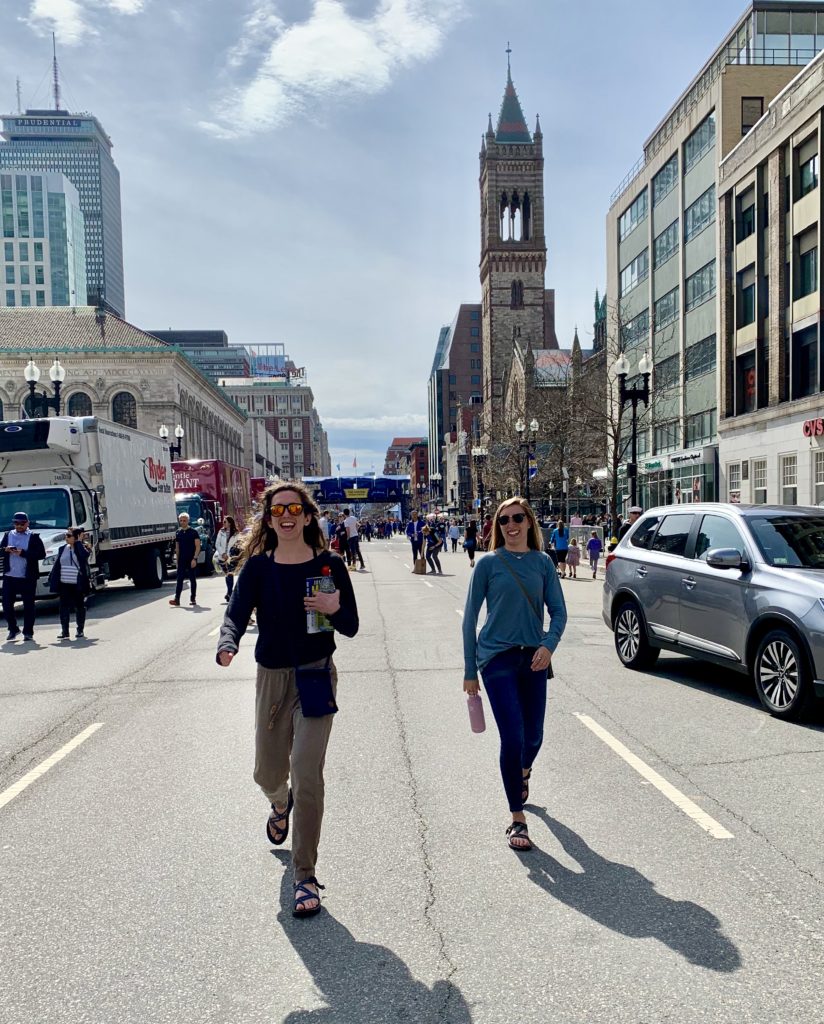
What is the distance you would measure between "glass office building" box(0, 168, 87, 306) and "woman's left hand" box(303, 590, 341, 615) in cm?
16715

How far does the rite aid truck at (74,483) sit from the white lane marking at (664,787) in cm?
1235

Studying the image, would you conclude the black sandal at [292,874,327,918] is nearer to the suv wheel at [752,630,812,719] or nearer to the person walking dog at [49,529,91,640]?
the suv wheel at [752,630,812,719]

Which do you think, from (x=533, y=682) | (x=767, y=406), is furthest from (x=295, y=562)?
(x=767, y=406)

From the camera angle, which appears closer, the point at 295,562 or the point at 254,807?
the point at 295,562

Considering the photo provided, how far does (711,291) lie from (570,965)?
38.2 m

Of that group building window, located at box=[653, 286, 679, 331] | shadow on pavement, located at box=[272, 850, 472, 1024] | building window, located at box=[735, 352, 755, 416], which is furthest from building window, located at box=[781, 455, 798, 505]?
shadow on pavement, located at box=[272, 850, 472, 1024]

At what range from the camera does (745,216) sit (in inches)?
1346

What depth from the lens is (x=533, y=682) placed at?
470 centimetres

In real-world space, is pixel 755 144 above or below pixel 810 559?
above

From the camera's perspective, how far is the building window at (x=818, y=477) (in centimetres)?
2805

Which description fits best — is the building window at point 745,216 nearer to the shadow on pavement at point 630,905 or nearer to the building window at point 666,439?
the building window at point 666,439

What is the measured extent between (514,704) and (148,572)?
1958 cm

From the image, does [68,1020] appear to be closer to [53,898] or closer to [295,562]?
[53,898]

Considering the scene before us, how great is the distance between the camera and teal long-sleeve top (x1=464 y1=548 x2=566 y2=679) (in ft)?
15.3
